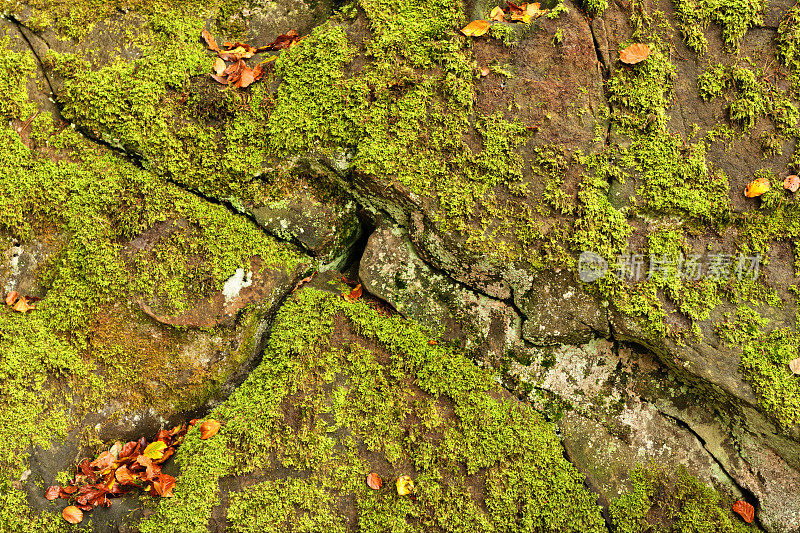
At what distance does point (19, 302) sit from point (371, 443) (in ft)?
9.47

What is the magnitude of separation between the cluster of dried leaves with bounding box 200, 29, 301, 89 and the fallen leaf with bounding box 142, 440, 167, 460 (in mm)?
2827

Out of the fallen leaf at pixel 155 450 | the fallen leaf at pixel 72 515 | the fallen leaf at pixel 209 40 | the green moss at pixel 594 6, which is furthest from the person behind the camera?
the fallen leaf at pixel 209 40

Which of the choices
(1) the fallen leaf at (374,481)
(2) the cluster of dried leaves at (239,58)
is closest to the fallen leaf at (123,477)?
(1) the fallen leaf at (374,481)

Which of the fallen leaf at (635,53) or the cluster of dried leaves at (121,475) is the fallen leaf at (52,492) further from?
the fallen leaf at (635,53)

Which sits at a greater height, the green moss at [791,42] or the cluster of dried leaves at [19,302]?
the green moss at [791,42]

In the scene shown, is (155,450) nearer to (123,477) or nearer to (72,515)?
(123,477)

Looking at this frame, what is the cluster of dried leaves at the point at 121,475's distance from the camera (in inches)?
135

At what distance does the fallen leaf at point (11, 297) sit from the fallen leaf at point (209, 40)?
2.48 metres

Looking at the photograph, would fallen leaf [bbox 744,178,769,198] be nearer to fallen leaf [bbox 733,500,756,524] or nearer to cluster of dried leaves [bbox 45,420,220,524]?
fallen leaf [bbox 733,500,756,524]

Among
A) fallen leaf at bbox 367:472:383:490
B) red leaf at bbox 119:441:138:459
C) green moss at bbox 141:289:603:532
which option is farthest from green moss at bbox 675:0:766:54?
red leaf at bbox 119:441:138:459

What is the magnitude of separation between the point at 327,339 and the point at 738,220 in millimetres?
3164

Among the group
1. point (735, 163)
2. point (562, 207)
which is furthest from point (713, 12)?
point (562, 207)

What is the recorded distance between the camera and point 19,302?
3760mm

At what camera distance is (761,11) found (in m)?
3.67
